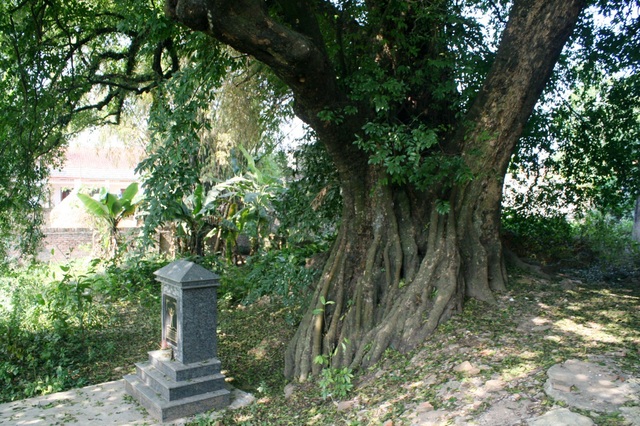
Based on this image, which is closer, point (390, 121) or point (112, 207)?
point (390, 121)

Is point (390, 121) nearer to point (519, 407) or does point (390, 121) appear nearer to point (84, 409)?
point (519, 407)

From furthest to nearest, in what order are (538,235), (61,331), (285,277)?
(538,235) → (61,331) → (285,277)

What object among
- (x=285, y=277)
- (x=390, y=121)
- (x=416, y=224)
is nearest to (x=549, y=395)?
(x=416, y=224)

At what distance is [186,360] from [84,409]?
1228 mm

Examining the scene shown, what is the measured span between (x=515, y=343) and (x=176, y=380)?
3.67 meters

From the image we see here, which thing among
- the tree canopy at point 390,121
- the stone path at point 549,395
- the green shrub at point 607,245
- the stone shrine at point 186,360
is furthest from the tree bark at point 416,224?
the green shrub at point 607,245

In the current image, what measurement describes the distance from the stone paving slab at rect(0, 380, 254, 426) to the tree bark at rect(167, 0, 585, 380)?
1510mm

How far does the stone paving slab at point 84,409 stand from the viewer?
229 inches

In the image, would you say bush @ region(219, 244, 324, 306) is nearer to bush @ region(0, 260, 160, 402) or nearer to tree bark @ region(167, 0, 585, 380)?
tree bark @ region(167, 0, 585, 380)

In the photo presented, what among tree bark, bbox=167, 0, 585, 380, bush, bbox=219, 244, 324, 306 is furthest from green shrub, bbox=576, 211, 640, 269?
bush, bbox=219, 244, 324, 306

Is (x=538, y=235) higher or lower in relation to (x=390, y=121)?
lower

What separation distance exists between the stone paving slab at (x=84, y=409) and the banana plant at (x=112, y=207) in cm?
809

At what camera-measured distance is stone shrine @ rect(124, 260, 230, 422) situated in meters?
6.05

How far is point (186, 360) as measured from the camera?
630cm
